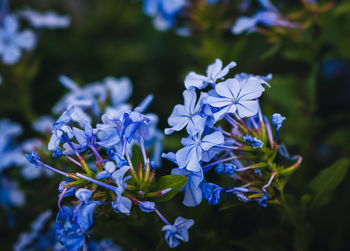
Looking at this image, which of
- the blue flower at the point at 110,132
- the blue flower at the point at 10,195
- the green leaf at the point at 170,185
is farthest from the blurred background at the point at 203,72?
the blue flower at the point at 110,132

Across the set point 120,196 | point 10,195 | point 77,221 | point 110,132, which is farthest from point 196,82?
point 10,195

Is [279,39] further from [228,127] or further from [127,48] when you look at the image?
[127,48]

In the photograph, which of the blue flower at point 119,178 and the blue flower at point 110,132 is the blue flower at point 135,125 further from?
the blue flower at point 119,178

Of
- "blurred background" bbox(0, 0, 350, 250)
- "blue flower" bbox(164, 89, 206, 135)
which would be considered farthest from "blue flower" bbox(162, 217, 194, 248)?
"blue flower" bbox(164, 89, 206, 135)

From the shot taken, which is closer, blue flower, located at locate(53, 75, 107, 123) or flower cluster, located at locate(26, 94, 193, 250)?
flower cluster, located at locate(26, 94, 193, 250)

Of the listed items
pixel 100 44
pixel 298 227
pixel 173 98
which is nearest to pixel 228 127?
pixel 298 227

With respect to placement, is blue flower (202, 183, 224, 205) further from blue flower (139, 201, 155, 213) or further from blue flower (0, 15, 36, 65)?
blue flower (0, 15, 36, 65)
